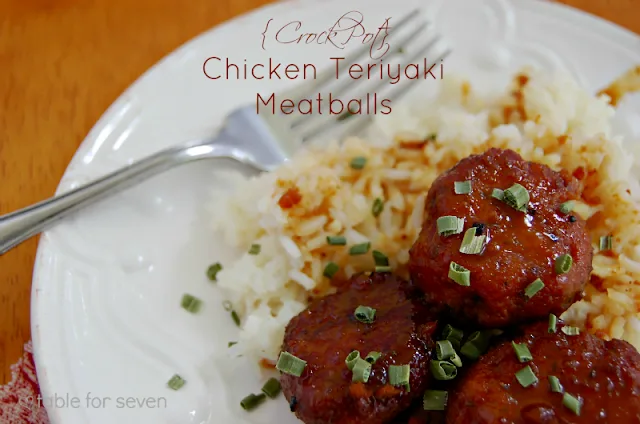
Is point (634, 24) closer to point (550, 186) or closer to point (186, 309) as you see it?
point (550, 186)

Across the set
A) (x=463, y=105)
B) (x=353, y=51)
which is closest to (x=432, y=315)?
(x=463, y=105)

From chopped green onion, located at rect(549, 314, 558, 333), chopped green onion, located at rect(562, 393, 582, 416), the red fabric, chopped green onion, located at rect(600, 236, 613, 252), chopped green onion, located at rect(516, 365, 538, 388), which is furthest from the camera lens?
chopped green onion, located at rect(600, 236, 613, 252)

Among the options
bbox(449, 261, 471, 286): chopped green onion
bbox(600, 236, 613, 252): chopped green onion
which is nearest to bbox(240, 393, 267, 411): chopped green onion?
bbox(449, 261, 471, 286): chopped green onion

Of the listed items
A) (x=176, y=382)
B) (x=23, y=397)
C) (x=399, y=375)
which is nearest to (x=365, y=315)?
(x=399, y=375)

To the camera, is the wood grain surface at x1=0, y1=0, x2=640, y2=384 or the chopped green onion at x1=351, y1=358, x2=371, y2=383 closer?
the chopped green onion at x1=351, y1=358, x2=371, y2=383

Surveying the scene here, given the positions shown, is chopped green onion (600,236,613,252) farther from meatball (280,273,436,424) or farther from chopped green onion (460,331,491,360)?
meatball (280,273,436,424)

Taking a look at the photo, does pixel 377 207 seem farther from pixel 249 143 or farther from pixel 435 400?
pixel 435 400
